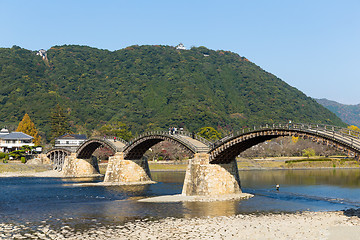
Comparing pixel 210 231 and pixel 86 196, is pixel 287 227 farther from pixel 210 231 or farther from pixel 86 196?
pixel 86 196

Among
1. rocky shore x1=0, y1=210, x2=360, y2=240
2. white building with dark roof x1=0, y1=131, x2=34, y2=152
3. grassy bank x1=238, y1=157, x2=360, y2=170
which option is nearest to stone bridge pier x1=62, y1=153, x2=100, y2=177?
white building with dark roof x1=0, y1=131, x2=34, y2=152

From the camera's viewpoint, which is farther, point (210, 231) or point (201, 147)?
point (201, 147)

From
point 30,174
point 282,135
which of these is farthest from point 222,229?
point 30,174

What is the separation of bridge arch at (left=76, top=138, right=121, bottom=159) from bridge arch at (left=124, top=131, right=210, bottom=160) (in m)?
4.91

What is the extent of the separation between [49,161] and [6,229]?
95.9 metres

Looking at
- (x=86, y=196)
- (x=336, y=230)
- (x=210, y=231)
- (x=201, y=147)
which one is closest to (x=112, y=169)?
(x=86, y=196)

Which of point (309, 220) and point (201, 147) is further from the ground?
point (201, 147)

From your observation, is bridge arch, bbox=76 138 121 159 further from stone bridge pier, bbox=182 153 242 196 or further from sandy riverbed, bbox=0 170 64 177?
stone bridge pier, bbox=182 153 242 196

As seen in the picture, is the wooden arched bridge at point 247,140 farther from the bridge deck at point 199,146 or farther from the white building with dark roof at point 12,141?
the white building with dark roof at point 12,141

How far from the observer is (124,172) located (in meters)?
79.2

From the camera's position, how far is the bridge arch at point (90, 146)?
3468 inches

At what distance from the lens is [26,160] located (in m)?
123

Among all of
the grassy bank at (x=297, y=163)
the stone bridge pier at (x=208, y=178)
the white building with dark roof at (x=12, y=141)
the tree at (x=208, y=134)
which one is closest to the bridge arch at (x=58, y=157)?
the white building with dark roof at (x=12, y=141)

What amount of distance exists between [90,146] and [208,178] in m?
53.8
